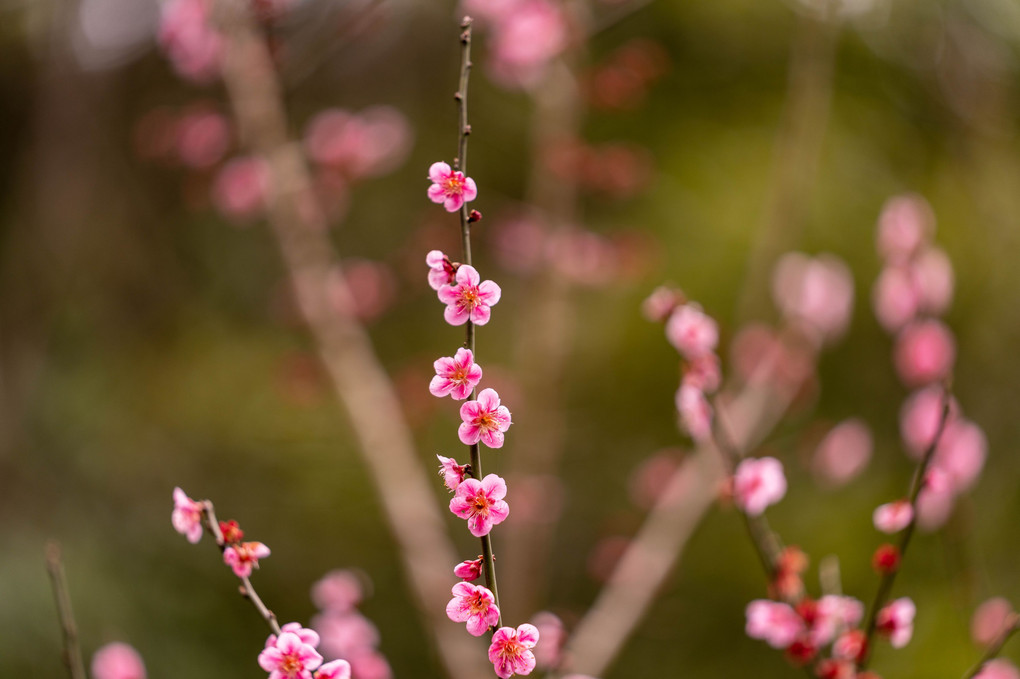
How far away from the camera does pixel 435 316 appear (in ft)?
12.6

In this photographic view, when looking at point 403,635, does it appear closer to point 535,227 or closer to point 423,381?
point 423,381

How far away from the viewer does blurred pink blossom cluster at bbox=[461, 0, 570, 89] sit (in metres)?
1.66

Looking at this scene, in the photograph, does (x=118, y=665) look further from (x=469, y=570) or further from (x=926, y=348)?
(x=926, y=348)

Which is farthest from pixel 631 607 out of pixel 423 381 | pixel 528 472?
pixel 423 381

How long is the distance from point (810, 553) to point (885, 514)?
7.76 ft

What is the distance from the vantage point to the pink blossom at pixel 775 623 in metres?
0.87

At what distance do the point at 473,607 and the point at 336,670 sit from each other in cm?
13

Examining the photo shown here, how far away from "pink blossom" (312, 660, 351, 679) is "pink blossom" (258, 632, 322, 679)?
1 cm

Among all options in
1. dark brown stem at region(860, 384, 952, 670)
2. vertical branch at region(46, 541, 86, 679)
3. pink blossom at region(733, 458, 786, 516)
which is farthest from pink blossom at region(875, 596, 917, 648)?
vertical branch at region(46, 541, 86, 679)

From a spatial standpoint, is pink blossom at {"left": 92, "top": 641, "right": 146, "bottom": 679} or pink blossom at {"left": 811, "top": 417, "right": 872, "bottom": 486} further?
pink blossom at {"left": 811, "top": 417, "right": 872, "bottom": 486}

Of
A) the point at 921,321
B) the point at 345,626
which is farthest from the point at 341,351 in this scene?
the point at 921,321

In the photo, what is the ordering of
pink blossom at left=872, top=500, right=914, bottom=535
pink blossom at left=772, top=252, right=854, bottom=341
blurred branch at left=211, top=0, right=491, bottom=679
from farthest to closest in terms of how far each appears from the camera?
pink blossom at left=772, top=252, right=854, bottom=341 → blurred branch at left=211, top=0, right=491, bottom=679 → pink blossom at left=872, top=500, right=914, bottom=535

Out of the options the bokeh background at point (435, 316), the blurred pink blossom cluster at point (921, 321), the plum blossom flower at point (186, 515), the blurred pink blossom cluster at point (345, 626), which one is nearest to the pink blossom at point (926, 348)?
the blurred pink blossom cluster at point (921, 321)

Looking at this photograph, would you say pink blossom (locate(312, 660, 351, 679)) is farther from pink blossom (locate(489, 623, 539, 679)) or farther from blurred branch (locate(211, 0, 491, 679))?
blurred branch (locate(211, 0, 491, 679))
